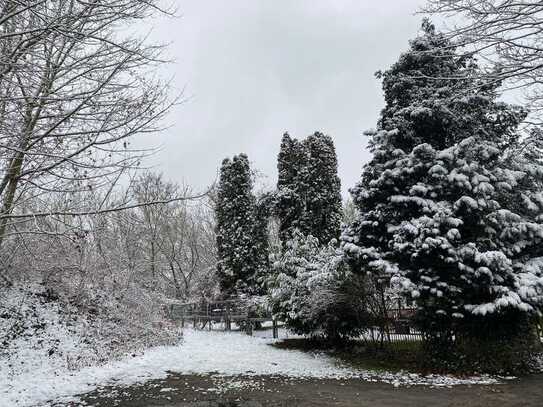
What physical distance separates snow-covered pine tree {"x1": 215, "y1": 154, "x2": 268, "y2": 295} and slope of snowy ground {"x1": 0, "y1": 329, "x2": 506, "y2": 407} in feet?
29.8

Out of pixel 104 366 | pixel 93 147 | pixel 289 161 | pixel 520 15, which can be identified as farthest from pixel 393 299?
pixel 289 161

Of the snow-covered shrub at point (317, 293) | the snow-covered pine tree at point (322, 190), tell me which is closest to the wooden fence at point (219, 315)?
the snow-covered shrub at point (317, 293)

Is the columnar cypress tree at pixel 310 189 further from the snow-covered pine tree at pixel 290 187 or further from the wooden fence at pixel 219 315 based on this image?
the wooden fence at pixel 219 315

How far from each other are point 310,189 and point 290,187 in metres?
1.33

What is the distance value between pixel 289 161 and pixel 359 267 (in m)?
13.6

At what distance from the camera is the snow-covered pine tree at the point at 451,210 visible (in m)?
9.09

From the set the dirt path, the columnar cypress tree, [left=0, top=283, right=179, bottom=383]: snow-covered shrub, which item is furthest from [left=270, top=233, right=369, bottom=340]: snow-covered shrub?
the columnar cypress tree

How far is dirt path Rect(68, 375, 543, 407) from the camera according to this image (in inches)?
265

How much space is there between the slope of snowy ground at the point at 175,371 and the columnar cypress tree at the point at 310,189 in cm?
946

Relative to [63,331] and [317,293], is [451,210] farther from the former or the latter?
[63,331]

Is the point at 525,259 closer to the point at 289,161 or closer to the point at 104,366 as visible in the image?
the point at 104,366

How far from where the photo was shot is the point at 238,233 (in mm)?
22766

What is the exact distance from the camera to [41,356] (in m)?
9.62

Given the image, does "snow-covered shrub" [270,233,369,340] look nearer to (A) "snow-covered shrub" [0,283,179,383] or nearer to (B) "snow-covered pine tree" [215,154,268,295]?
(A) "snow-covered shrub" [0,283,179,383]
